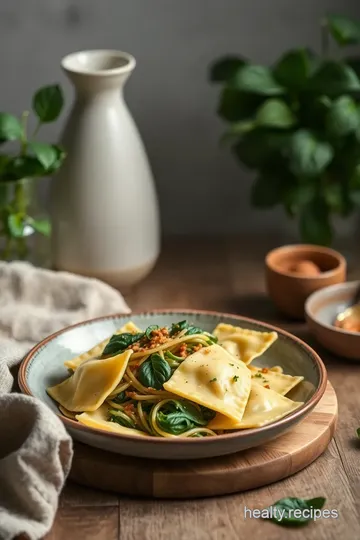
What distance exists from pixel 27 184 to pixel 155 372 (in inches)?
28.4

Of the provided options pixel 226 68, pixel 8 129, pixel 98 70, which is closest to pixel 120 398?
pixel 8 129

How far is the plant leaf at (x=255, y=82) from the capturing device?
2.42 meters

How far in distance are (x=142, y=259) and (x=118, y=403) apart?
26.3 inches

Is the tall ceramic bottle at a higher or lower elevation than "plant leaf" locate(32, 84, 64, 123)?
lower

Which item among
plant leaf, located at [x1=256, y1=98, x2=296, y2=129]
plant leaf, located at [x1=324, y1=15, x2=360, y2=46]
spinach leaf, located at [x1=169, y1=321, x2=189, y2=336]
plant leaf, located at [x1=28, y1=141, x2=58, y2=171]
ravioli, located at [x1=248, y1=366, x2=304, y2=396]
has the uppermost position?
plant leaf, located at [x1=324, y1=15, x2=360, y2=46]

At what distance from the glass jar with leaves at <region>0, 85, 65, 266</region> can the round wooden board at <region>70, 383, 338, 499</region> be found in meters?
0.73

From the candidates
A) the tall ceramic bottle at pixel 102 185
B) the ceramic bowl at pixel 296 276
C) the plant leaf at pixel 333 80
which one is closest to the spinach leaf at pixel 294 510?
the ceramic bowl at pixel 296 276

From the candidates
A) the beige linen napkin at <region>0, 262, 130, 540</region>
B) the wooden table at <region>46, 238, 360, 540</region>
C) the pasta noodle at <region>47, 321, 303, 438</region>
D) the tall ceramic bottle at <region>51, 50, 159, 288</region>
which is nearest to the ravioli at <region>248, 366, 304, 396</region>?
the pasta noodle at <region>47, 321, 303, 438</region>

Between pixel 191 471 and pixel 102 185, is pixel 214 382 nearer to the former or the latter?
pixel 191 471

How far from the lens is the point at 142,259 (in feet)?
7.61

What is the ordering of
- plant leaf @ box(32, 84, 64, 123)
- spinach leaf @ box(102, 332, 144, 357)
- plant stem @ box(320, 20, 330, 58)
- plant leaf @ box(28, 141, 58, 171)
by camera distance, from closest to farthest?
1. spinach leaf @ box(102, 332, 144, 357)
2. plant leaf @ box(28, 141, 58, 171)
3. plant leaf @ box(32, 84, 64, 123)
4. plant stem @ box(320, 20, 330, 58)

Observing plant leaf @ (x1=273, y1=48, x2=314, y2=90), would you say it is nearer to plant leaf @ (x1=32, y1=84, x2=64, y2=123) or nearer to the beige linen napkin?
plant leaf @ (x1=32, y1=84, x2=64, y2=123)

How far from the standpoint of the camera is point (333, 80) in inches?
94.4

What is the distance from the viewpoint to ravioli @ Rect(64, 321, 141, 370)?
5.98 ft
